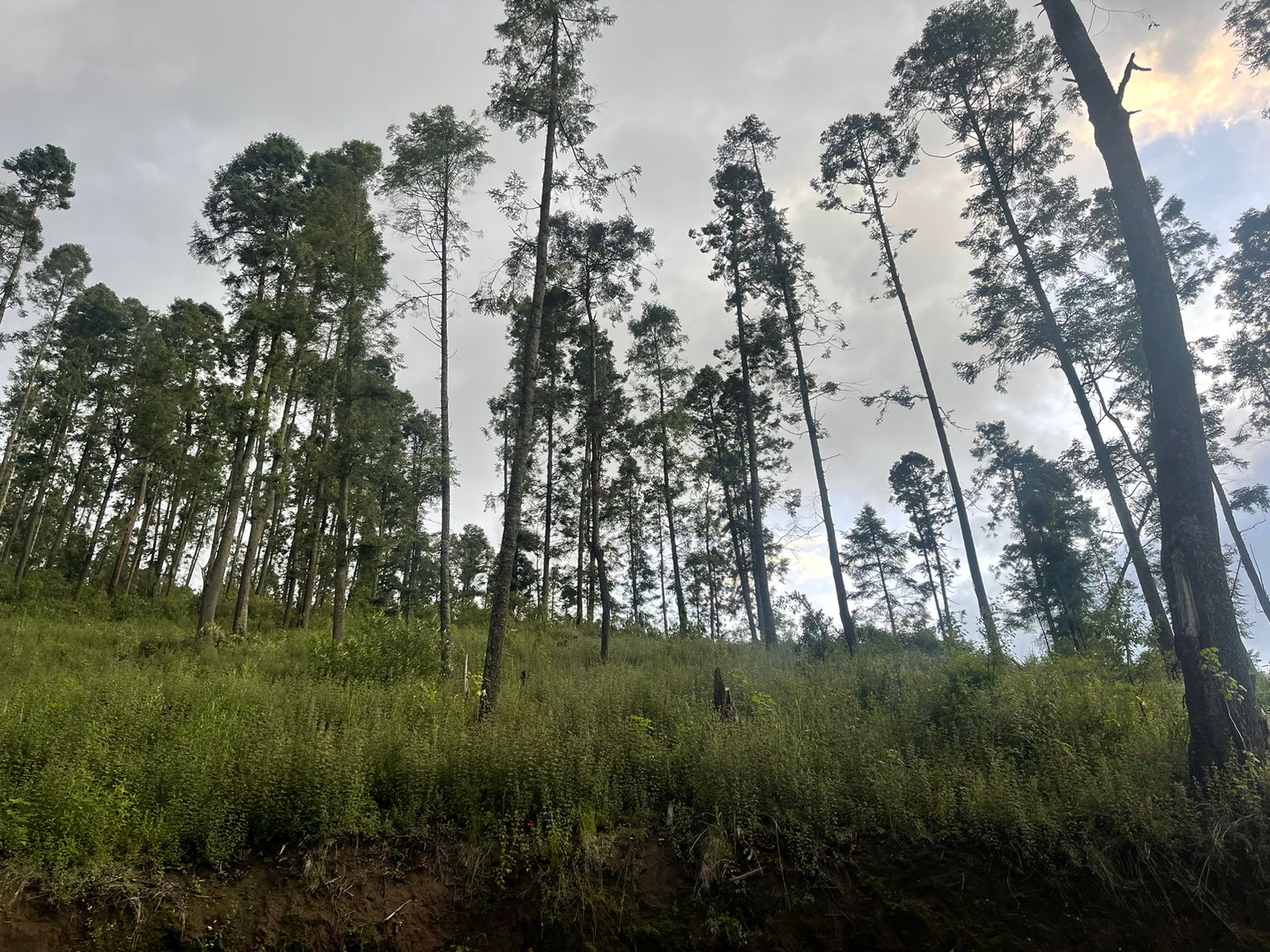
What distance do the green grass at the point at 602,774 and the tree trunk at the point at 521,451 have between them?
613 millimetres

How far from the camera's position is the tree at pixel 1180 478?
540cm

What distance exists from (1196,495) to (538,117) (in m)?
12.2

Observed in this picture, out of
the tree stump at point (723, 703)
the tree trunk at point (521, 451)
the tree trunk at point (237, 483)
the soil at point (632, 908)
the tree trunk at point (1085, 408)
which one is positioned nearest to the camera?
the soil at point (632, 908)

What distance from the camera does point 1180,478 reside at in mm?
6023

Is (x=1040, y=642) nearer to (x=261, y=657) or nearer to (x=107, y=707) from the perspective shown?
(x=107, y=707)

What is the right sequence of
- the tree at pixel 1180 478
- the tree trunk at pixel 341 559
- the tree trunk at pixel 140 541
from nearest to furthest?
the tree at pixel 1180 478 < the tree trunk at pixel 341 559 < the tree trunk at pixel 140 541

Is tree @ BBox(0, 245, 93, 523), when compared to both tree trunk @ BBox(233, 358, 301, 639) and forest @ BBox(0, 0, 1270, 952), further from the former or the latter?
tree trunk @ BBox(233, 358, 301, 639)

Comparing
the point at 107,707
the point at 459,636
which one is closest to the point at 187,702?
the point at 107,707

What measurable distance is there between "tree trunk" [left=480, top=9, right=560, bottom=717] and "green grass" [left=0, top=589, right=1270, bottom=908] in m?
0.61

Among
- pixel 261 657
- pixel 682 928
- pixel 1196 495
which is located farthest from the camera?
pixel 261 657

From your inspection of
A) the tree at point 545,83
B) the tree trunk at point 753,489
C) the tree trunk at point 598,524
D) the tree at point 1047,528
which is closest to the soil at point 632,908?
the tree at point 545,83

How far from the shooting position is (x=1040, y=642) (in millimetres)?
12078

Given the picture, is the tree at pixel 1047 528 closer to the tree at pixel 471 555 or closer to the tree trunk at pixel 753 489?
the tree trunk at pixel 753 489

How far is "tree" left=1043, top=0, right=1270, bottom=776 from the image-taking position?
540 cm
